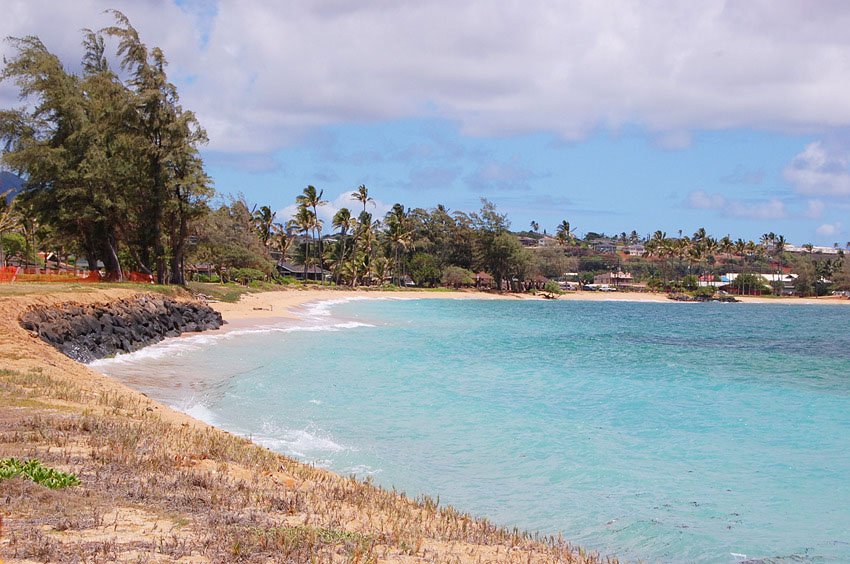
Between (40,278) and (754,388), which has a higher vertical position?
(40,278)

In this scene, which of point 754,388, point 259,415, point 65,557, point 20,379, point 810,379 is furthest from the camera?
point 810,379

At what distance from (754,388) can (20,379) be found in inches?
848

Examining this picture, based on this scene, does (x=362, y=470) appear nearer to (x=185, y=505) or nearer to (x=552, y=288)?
(x=185, y=505)

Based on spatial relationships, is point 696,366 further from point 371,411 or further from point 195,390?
point 195,390

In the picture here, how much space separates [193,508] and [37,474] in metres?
1.56

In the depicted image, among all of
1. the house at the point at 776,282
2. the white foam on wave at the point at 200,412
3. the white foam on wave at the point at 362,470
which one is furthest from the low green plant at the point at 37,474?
the house at the point at 776,282

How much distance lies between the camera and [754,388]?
944 inches

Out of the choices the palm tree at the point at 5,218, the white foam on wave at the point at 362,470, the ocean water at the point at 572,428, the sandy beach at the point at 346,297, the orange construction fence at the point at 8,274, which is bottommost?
the ocean water at the point at 572,428

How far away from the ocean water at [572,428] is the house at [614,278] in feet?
396

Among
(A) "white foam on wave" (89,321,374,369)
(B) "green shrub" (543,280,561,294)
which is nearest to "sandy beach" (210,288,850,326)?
(B) "green shrub" (543,280,561,294)

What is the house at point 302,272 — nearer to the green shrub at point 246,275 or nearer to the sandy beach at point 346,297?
the sandy beach at point 346,297

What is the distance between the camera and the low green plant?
684cm

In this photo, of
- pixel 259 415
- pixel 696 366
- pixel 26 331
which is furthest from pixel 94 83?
pixel 696 366

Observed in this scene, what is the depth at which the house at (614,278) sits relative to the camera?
153125 mm
